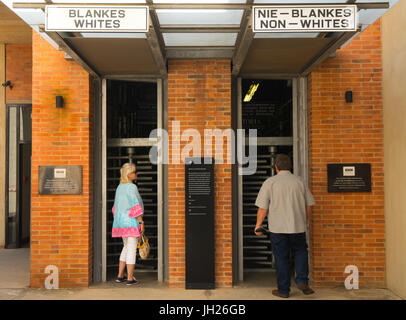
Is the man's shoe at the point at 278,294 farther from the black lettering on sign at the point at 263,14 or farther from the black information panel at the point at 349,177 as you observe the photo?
the black lettering on sign at the point at 263,14

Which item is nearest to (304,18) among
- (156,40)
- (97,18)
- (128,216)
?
(156,40)

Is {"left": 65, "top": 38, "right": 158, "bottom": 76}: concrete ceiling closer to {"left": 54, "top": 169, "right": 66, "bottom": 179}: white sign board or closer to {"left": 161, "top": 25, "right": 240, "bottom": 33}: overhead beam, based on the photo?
{"left": 161, "top": 25, "right": 240, "bottom": 33}: overhead beam

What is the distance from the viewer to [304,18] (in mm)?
4395

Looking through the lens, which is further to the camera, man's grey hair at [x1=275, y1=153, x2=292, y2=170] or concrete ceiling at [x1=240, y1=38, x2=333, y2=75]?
man's grey hair at [x1=275, y1=153, x2=292, y2=170]

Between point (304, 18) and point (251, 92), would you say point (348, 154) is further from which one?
point (304, 18)

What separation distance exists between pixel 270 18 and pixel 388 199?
11.9ft

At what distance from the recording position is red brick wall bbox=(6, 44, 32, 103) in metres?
9.75

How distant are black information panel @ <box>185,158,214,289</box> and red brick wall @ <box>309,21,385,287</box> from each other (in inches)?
67.2

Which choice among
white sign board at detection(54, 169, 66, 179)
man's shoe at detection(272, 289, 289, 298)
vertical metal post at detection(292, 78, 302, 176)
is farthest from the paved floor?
vertical metal post at detection(292, 78, 302, 176)

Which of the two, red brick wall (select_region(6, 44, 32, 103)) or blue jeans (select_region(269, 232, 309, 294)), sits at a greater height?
red brick wall (select_region(6, 44, 32, 103))

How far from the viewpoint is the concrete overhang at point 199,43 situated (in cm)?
450

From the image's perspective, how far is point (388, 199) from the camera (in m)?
6.21

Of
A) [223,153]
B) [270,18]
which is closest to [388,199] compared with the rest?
[223,153]

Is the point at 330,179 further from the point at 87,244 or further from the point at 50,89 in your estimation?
the point at 50,89
